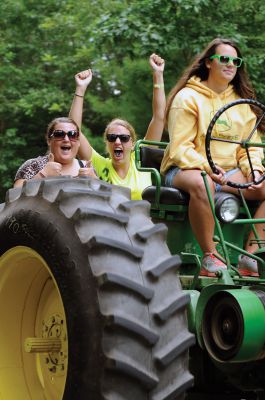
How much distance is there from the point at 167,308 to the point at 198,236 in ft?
5.73

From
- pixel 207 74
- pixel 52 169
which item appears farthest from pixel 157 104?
pixel 52 169

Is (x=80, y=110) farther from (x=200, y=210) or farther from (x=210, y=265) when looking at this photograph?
(x=210, y=265)

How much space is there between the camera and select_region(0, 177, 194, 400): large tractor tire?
131 inches

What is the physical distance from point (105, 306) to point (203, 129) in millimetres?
2486

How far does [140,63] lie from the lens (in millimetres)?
15242

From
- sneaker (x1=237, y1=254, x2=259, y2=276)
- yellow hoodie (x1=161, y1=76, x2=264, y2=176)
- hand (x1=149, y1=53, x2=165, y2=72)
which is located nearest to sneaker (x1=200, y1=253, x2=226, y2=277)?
sneaker (x1=237, y1=254, x2=259, y2=276)

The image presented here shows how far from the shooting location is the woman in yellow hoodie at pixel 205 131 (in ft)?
17.0

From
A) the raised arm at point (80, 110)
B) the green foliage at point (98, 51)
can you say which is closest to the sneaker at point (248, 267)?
the raised arm at point (80, 110)

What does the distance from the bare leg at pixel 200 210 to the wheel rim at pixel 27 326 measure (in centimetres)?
129

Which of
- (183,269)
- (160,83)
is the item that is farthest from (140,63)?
(183,269)

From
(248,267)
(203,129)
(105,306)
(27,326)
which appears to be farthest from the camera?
(203,129)

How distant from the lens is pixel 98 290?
338 centimetres

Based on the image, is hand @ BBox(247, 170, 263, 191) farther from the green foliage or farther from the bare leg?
the green foliage

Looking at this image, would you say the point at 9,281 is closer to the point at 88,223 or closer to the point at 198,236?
the point at 88,223
